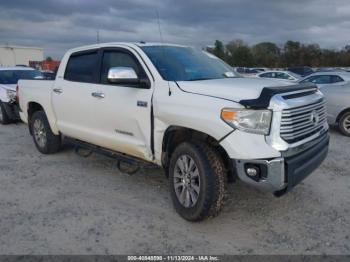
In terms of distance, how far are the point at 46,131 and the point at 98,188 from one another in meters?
2.04

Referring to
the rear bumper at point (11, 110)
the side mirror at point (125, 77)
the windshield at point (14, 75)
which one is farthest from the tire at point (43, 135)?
the windshield at point (14, 75)

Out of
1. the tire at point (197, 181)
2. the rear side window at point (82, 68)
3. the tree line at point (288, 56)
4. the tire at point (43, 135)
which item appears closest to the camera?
the tire at point (197, 181)

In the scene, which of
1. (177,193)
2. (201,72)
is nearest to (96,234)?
(177,193)

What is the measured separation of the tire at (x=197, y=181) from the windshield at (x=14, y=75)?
313 inches

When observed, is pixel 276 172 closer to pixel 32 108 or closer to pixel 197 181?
pixel 197 181

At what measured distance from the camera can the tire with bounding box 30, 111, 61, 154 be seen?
20.5 feet

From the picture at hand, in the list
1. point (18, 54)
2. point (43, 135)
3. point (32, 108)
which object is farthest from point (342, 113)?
point (18, 54)

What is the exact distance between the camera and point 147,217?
393 centimetres

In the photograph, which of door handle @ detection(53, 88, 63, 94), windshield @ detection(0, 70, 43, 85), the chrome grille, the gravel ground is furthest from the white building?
the chrome grille

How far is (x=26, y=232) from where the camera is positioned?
11.8 feet

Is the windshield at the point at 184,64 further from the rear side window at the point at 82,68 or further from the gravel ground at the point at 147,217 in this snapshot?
the gravel ground at the point at 147,217

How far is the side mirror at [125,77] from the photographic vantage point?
13.3ft

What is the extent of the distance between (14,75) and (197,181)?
920 centimetres

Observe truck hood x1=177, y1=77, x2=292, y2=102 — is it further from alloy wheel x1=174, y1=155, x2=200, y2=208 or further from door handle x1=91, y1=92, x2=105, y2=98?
door handle x1=91, y1=92, x2=105, y2=98
